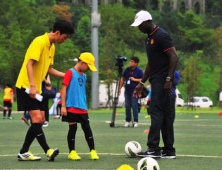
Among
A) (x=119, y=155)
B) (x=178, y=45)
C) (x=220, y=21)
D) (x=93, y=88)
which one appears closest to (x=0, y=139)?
(x=119, y=155)

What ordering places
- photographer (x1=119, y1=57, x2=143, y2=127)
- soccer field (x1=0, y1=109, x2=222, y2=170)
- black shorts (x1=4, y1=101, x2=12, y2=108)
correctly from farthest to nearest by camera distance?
black shorts (x1=4, y1=101, x2=12, y2=108) → photographer (x1=119, y1=57, x2=143, y2=127) → soccer field (x1=0, y1=109, x2=222, y2=170)

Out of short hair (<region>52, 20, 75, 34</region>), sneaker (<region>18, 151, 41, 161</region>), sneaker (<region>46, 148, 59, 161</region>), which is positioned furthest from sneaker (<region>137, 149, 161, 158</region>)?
short hair (<region>52, 20, 75, 34</region>)

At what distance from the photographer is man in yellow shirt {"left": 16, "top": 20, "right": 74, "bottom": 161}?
9.10 m

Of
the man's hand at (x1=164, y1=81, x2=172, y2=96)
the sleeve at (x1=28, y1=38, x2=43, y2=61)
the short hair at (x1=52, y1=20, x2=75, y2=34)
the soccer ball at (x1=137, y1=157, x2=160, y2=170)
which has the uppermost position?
the short hair at (x1=52, y1=20, x2=75, y2=34)

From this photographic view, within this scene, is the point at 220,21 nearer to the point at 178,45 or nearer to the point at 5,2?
the point at 178,45

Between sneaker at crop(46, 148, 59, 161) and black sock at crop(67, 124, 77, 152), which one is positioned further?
black sock at crop(67, 124, 77, 152)

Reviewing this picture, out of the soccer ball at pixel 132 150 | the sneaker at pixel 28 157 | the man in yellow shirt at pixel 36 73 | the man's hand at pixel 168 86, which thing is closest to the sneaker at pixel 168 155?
the soccer ball at pixel 132 150

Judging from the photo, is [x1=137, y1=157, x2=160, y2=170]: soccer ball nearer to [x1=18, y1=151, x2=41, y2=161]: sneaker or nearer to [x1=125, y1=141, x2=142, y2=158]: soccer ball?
[x1=125, y1=141, x2=142, y2=158]: soccer ball

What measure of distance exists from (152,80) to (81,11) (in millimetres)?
124979

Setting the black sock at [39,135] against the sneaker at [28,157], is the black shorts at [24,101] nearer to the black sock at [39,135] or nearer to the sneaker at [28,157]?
the black sock at [39,135]

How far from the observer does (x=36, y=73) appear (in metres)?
9.25

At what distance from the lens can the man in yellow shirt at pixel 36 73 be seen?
29.9ft

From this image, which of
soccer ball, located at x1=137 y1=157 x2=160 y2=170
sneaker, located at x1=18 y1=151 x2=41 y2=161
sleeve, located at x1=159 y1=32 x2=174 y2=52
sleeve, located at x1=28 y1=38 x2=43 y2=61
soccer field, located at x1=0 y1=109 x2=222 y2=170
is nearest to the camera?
soccer ball, located at x1=137 y1=157 x2=160 y2=170

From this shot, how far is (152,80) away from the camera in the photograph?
9.68m
